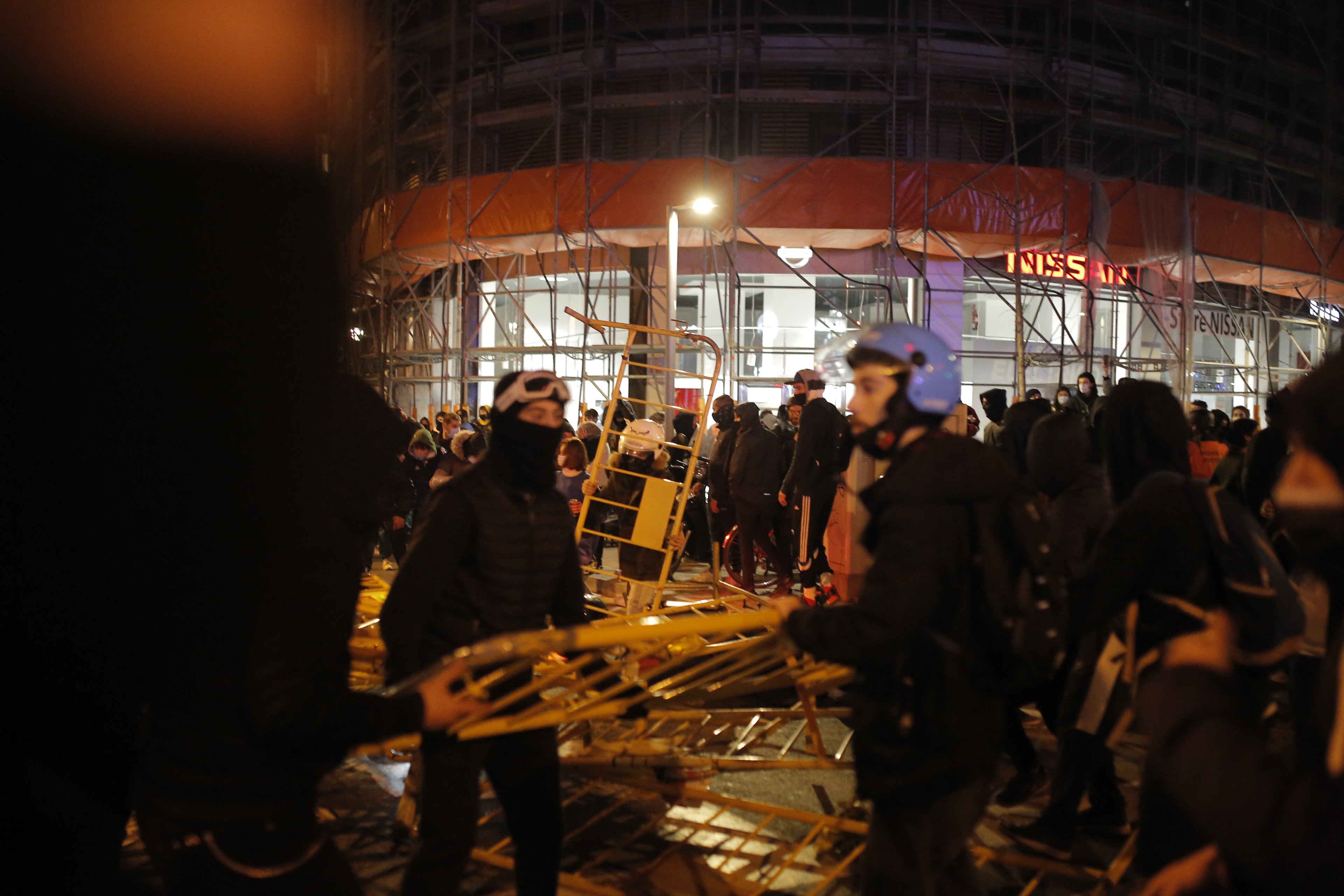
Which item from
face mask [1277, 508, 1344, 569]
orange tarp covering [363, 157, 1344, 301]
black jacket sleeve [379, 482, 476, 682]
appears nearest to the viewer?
face mask [1277, 508, 1344, 569]

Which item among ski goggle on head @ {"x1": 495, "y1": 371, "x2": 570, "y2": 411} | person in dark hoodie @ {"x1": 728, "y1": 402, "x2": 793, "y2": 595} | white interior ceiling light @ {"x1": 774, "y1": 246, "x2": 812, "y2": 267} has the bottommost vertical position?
person in dark hoodie @ {"x1": 728, "y1": 402, "x2": 793, "y2": 595}

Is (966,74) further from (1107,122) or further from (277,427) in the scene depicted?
(277,427)

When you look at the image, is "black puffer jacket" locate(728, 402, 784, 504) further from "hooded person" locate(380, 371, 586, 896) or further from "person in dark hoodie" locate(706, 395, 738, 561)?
"hooded person" locate(380, 371, 586, 896)

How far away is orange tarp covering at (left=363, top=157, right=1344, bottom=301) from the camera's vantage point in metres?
16.2

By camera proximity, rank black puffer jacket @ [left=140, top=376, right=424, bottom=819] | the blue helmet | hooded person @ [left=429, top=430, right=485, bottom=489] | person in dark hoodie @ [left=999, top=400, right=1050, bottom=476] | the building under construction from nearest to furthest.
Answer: black puffer jacket @ [left=140, top=376, right=424, bottom=819] < the blue helmet < person in dark hoodie @ [left=999, top=400, right=1050, bottom=476] < hooded person @ [left=429, top=430, right=485, bottom=489] < the building under construction

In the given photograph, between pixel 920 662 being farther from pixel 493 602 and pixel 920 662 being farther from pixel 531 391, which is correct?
pixel 531 391

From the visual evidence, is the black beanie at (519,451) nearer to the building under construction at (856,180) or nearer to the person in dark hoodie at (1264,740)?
the person in dark hoodie at (1264,740)

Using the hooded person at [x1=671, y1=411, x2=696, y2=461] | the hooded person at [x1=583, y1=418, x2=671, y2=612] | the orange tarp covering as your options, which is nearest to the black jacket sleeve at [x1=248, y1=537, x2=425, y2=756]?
the hooded person at [x1=583, y1=418, x2=671, y2=612]

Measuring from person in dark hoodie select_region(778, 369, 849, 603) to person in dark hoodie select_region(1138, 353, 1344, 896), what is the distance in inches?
302

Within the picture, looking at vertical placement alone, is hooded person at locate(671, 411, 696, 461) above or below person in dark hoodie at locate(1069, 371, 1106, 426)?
below

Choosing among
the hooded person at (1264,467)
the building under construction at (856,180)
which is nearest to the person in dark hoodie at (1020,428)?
the hooded person at (1264,467)

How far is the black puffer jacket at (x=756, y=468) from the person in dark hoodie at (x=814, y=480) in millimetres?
212

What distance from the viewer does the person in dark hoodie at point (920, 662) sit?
7.41 feet

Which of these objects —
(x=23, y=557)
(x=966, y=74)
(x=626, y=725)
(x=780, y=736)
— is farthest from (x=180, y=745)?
(x=966, y=74)
